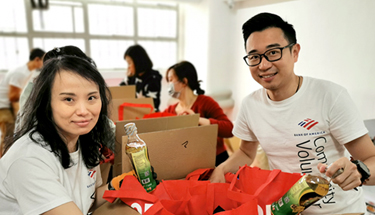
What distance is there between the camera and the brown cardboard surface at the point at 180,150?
3.24 ft

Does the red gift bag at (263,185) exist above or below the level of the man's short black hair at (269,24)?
below

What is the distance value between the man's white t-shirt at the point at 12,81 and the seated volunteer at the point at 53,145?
273 centimetres

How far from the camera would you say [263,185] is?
0.81 meters

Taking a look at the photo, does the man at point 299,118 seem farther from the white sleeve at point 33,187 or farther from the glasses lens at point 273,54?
the white sleeve at point 33,187

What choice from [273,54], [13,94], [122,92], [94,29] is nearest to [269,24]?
[273,54]

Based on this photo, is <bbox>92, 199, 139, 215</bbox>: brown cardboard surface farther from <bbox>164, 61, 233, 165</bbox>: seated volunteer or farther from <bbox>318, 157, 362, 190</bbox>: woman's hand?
<bbox>164, 61, 233, 165</bbox>: seated volunteer

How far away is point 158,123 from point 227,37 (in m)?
2.90

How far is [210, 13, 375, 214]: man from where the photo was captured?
0.98 metres

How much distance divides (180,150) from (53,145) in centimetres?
46

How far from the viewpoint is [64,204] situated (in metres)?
0.71

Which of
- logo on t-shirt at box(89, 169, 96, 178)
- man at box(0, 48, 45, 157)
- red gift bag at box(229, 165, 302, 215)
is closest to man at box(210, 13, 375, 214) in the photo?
red gift bag at box(229, 165, 302, 215)

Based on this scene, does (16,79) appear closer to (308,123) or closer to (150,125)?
(150,125)

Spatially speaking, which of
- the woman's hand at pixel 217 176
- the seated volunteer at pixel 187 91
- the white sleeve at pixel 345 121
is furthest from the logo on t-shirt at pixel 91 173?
the seated volunteer at pixel 187 91

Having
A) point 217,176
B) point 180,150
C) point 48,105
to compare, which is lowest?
point 217,176
